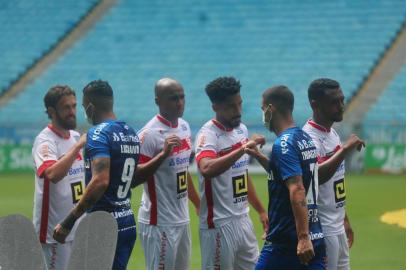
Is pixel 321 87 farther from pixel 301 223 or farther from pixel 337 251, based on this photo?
pixel 301 223

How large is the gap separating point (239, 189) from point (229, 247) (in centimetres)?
58

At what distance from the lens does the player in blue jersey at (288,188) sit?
7.06m

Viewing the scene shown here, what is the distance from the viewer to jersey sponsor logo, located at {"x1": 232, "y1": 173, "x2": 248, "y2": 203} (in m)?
9.17

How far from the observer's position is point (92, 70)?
3447 centimetres

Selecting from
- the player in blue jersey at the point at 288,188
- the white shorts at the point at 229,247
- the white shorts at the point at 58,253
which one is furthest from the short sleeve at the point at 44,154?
the player in blue jersey at the point at 288,188

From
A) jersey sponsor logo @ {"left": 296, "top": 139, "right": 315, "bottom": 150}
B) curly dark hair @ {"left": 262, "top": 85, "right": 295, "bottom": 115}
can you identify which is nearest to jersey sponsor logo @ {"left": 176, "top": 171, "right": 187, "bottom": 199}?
curly dark hair @ {"left": 262, "top": 85, "right": 295, "bottom": 115}

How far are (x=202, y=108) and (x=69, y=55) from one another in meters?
6.81

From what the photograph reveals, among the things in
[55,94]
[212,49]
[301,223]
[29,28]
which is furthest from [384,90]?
[301,223]

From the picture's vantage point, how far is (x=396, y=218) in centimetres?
1769

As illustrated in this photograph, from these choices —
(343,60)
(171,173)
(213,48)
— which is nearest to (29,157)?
(213,48)

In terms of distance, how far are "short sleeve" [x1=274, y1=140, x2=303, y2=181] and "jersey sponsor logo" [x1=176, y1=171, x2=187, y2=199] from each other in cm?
209

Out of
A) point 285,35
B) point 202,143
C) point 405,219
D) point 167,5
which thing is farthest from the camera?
point 167,5

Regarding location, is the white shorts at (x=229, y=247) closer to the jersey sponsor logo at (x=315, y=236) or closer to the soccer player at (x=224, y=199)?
the soccer player at (x=224, y=199)

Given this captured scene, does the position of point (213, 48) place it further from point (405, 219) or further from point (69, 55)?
point (405, 219)
